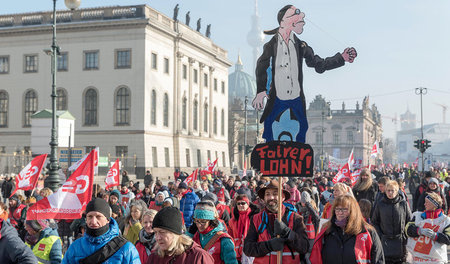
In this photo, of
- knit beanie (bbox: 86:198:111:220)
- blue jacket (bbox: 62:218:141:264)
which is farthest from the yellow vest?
knit beanie (bbox: 86:198:111:220)

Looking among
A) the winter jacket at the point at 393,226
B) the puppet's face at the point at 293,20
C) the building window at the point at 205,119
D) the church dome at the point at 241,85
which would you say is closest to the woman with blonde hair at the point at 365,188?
the winter jacket at the point at 393,226

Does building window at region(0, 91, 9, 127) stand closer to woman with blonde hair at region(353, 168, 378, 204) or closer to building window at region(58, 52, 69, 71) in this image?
building window at region(58, 52, 69, 71)

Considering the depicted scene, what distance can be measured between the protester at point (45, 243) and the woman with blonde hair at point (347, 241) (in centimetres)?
289

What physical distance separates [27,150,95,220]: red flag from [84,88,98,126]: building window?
4528 cm

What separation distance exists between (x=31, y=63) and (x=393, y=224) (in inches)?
2023

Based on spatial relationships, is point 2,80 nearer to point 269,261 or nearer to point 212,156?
point 212,156

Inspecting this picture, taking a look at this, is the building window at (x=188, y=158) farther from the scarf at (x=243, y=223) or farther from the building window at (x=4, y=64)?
the scarf at (x=243, y=223)

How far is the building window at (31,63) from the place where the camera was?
55875 millimetres

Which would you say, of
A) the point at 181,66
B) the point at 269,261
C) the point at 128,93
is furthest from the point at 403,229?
the point at 181,66

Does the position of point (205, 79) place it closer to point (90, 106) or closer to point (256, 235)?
point (90, 106)

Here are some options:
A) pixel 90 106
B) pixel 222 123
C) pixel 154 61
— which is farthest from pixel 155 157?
pixel 222 123

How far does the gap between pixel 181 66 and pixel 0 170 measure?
21268 mm

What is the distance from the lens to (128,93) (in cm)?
5347

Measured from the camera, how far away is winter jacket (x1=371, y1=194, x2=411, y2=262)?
9188 mm
